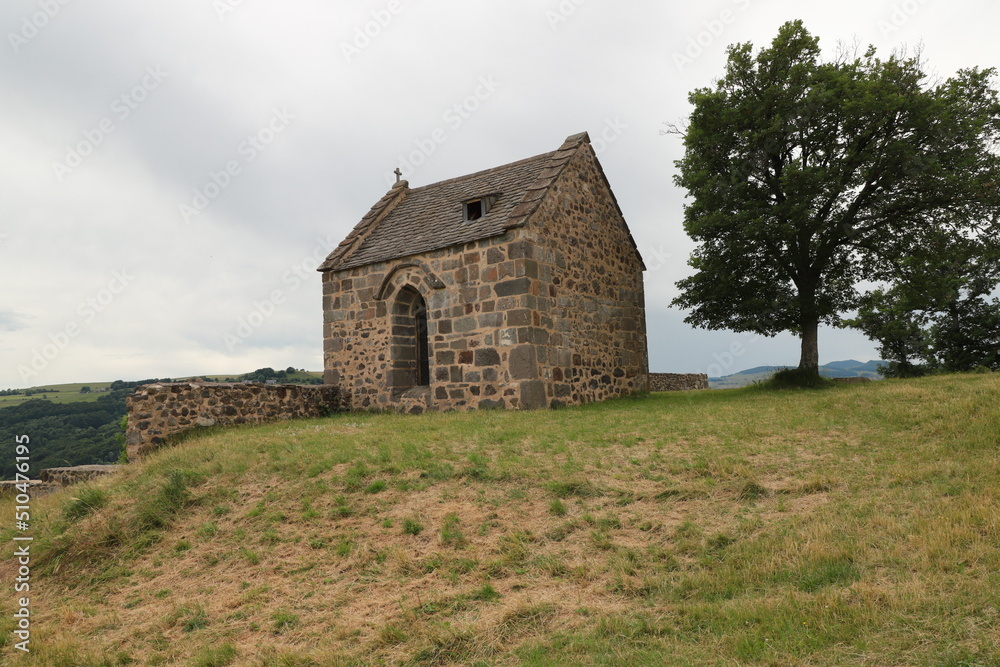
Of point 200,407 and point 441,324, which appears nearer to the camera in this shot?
point 200,407

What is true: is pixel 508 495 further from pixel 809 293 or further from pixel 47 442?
pixel 47 442

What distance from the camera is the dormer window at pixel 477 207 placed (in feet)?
62.0

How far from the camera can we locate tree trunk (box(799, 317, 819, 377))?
21156 mm

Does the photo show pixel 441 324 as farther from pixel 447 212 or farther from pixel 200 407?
pixel 200 407

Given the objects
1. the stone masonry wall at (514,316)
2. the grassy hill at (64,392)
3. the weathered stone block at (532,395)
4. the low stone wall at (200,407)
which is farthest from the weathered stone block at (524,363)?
the grassy hill at (64,392)

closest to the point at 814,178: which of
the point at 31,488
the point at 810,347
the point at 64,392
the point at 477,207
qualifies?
the point at 810,347

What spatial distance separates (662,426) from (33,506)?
40.3 ft

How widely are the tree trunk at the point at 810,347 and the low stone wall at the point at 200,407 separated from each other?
51.8 ft

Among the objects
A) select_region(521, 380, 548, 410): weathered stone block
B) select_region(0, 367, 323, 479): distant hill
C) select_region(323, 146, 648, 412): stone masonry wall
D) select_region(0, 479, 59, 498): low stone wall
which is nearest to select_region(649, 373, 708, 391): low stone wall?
select_region(323, 146, 648, 412): stone masonry wall

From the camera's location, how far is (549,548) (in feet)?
24.4

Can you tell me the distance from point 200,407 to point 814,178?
18.2 metres

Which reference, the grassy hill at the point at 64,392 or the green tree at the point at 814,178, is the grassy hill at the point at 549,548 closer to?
the green tree at the point at 814,178

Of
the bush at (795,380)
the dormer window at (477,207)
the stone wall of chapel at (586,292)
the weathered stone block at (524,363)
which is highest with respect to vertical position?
the dormer window at (477,207)

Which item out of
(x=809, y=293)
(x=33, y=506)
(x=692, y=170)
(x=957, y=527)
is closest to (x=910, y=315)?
(x=809, y=293)
